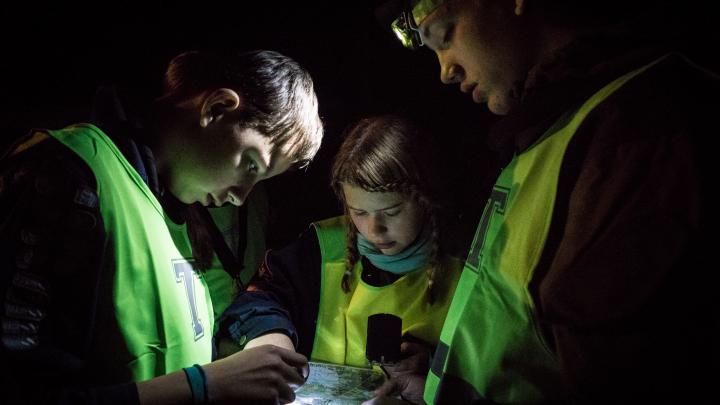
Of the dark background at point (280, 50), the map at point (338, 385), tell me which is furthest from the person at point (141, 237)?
the dark background at point (280, 50)

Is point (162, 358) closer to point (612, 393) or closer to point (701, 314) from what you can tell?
Answer: point (612, 393)

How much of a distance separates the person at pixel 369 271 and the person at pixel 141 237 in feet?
1.61

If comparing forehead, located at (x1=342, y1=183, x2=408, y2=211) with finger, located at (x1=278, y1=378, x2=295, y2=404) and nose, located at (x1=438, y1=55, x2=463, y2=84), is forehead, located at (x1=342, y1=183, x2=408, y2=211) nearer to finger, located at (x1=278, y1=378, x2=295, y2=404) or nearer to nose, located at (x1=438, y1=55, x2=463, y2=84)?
nose, located at (x1=438, y1=55, x2=463, y2=84)

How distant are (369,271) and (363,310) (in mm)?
227

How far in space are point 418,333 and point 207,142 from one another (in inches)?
52.1

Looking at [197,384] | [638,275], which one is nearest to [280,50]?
A: [197,384]

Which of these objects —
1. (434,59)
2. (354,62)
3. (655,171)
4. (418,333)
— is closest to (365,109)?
(354,62)

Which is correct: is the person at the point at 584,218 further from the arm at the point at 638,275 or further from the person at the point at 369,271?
the person at the point at 369,271

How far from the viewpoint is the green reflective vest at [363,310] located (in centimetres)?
222

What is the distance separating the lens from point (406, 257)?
226cm

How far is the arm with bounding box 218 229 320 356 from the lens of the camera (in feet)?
7.68

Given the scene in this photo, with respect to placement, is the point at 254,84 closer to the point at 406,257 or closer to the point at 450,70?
the point at 450,70

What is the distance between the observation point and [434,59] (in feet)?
9.42

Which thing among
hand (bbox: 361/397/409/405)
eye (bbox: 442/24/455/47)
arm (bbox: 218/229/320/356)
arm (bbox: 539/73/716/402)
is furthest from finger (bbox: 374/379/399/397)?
eye (bbox: 442/24/455/47)
